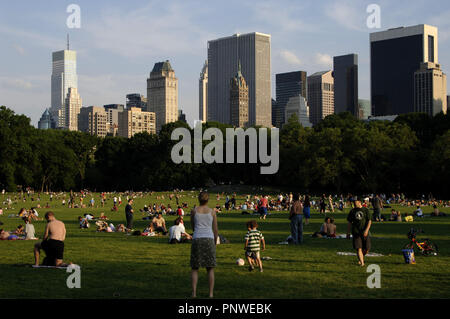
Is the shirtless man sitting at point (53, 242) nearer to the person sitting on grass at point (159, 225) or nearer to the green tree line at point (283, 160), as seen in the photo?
the person sitting on grass at point (159, 225)

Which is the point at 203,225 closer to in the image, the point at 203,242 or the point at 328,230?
the point at 203,242

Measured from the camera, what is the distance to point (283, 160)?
8581cm

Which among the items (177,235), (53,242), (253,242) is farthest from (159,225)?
(253,242)

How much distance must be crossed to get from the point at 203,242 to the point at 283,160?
76.1 m

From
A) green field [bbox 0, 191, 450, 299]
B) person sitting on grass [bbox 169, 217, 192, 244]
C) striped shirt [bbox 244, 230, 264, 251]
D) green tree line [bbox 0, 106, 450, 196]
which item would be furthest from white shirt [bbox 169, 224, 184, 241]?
green tree line [bbox 0, 106, 450, 196]

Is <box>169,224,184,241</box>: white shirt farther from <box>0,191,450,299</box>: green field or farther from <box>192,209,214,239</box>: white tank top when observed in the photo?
<box>192,209,214,239</box>: white tank top

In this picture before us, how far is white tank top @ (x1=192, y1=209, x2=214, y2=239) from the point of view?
10.3m

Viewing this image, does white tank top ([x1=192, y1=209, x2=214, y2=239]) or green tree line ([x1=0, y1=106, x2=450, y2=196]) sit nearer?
white tank top ([x1=192, y1=209, x2=214, y2=239])

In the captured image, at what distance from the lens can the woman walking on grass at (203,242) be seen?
1020 cm

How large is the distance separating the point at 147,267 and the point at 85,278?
1.98 m

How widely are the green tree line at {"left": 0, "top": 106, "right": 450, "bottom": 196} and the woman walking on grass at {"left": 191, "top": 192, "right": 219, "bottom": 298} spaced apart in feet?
189

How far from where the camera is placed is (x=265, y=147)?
9169 centimetres

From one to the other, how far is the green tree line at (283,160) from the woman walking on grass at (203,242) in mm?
57471
